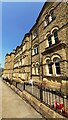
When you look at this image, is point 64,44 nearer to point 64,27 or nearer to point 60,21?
point 64,27

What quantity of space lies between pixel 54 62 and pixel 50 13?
5.87 meters

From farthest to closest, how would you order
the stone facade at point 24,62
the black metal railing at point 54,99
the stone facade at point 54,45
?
the stone facade at point 24,62 → the stone facade at point 54,45 → the black metal railing at point 54,99

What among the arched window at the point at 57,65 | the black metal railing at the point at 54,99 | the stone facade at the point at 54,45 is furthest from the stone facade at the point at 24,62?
the black metal railing at the point at 54,99

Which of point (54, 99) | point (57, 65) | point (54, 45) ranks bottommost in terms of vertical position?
point (54, 99)

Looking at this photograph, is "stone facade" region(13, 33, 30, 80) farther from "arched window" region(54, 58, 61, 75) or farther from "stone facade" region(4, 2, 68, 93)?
"arched window" region(54, 58, 61, 75)

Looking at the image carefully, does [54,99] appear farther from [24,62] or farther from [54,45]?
[24,62]

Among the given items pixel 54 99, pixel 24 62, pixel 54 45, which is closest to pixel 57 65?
pixel 54 45

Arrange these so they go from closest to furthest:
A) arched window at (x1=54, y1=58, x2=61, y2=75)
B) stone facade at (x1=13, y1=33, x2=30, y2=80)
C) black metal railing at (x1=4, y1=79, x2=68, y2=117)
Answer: black metal railing at (x1=4, y1=79, x2=68, y2=117), arched window at (x1=54, y1=58, x2=61, y2=75), stone facade at (x1=13, y1=33, x2=30, y2=80)

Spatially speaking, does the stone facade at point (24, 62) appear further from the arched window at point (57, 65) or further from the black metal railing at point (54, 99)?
the black metal railing at point (54, 99)

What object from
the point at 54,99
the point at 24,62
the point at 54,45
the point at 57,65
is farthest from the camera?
the point at 24,62

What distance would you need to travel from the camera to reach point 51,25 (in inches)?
428

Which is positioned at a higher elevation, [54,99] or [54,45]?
[54,45]

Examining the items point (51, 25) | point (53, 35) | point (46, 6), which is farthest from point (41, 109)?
point (46, 6)

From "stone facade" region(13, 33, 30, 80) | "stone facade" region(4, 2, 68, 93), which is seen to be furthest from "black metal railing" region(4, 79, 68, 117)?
"stone facade" region(13, 33, 30, 80)
